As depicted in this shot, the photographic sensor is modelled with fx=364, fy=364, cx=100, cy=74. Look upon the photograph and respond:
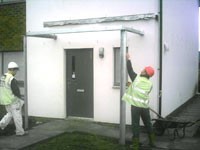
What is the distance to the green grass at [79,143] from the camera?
28.2 feet

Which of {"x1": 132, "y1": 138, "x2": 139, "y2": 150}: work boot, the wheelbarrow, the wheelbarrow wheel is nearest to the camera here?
{"x1": 132, "y1": 138, "x2": 139, "y2": 150}: work boot

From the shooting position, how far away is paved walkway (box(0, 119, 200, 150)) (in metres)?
8.79

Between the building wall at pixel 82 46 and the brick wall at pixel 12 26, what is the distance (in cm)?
78

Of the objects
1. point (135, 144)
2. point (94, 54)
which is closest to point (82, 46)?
point (94, 54)

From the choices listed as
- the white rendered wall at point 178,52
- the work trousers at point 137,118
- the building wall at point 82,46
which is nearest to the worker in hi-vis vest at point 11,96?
the building wall at point 82,46

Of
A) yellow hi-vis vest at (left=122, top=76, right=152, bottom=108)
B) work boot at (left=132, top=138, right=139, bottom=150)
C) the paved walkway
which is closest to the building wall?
the paved walkway

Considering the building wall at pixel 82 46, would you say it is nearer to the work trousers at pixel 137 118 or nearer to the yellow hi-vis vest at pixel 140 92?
the work trousers at pixel 137 118

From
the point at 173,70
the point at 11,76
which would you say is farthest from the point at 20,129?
the point at 173,70

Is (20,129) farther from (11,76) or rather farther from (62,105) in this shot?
(62,105)

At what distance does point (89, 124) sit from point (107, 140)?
6.15 ft

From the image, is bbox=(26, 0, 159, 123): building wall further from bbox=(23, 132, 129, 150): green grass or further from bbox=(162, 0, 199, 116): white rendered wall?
bbox=(23, 132, 129, 150): green grass

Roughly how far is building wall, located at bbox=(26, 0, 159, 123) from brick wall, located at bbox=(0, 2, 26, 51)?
0.78m

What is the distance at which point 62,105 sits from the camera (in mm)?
11844

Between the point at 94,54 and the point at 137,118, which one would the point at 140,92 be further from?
the point at 94,54
